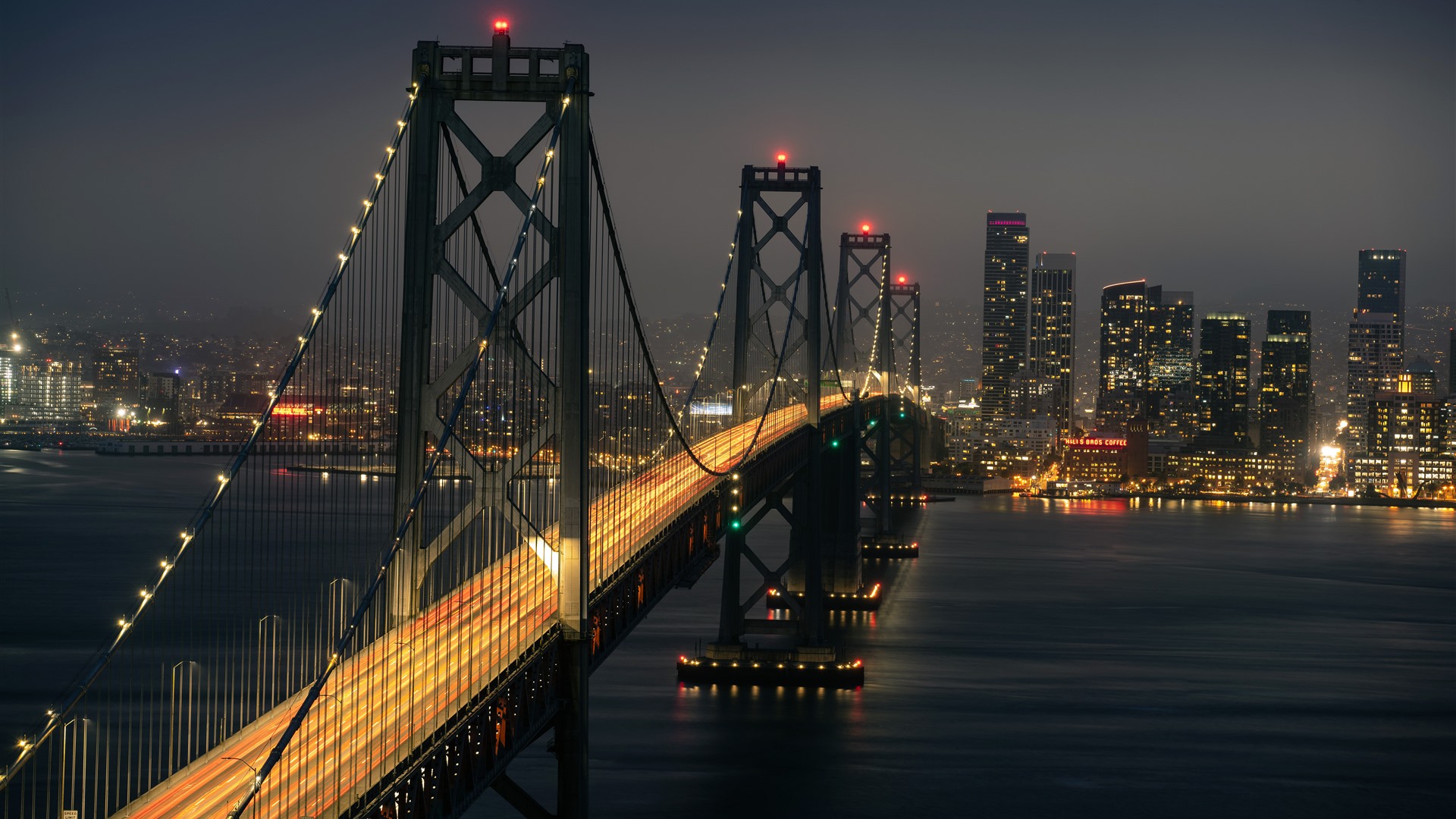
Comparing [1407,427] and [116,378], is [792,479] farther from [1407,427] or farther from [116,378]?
[116,378]

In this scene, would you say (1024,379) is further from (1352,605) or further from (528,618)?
(528,618)

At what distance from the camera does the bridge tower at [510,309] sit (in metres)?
13.7

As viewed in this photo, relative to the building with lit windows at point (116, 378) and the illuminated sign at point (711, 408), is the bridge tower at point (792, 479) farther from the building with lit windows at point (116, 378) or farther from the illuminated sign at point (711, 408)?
the building with lit windows at point (116, 378)

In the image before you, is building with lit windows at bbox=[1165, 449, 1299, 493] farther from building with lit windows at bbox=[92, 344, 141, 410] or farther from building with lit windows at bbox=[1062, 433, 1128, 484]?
building with lit windows at bbox=[92, 344, 141, 410]

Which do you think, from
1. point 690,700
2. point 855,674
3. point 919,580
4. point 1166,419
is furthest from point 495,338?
point 1166,419

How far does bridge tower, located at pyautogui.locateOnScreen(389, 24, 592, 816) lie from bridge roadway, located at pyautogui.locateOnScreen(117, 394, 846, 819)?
1.61 feet

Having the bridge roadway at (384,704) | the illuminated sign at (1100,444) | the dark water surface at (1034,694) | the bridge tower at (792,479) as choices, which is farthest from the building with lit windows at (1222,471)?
the bridge roadway at (384,704)

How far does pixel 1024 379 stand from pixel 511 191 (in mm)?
172043

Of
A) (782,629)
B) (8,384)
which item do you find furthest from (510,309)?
(8,384)

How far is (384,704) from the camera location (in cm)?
1188

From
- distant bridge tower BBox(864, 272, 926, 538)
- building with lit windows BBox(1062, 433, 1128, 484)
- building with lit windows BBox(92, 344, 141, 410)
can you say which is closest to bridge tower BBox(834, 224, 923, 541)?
distant bridge tower BBox(864, 272, 926, 538)

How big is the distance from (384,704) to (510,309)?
12.1 feet

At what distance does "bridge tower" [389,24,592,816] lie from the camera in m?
13.7

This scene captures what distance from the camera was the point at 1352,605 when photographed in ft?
166
